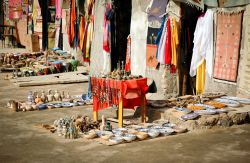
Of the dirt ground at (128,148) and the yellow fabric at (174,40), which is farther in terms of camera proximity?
the yellow fabric at (174,40)

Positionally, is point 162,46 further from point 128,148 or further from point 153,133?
point 128,148

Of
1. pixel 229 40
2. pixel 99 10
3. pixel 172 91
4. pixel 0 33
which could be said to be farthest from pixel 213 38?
pixel 0 33

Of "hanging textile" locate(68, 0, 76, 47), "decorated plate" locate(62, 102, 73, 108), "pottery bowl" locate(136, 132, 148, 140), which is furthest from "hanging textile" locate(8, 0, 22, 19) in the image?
"pottery bowl" locate(136, 132, 148, 140)

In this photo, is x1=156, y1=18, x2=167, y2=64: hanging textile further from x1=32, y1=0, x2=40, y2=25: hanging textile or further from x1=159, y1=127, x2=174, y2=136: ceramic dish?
x1=32, y1=0, x2=40, y2=25: hanging textile

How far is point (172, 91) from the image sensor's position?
34.2ft

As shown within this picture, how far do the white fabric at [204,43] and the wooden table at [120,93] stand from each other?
2400mm

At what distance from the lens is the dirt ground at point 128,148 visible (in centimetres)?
624

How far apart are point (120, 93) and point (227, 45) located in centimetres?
316

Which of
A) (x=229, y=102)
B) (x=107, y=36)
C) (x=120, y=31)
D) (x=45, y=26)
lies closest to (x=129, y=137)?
(x=229, y=102)

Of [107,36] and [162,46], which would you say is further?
[107,36]

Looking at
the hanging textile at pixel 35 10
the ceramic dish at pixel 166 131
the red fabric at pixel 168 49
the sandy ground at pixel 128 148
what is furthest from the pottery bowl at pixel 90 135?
the hanging textile at pixel 35 10

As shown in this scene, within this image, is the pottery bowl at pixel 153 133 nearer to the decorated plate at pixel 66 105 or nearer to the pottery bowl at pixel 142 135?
→ the pottery bowl at pixel 142 135

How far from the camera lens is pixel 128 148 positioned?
22.2 ft

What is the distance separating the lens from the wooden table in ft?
25.7
